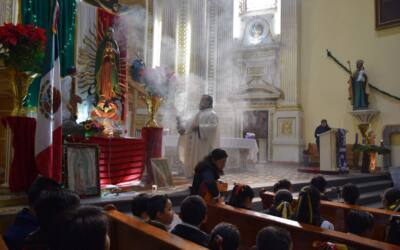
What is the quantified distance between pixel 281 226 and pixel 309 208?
0.35 meters

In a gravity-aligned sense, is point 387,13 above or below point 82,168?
above

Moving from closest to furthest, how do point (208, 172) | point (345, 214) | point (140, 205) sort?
point (140, 205), point (345, 214), point (208, 172)

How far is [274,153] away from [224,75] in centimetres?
350

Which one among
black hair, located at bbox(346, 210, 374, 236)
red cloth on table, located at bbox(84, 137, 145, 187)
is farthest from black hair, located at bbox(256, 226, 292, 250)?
red cloth on table, located at bbox(84, 137, 145, 187)

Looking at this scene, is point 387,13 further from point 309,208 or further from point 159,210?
point 159,210

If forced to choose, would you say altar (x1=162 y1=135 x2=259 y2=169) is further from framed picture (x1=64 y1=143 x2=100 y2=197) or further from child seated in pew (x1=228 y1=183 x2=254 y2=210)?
child seated in pew (x1=228 y1=183 x2=254 y2=210)

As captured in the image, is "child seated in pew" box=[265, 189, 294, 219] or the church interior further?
"child seated in pew" box=[265, 189, 294, 219]

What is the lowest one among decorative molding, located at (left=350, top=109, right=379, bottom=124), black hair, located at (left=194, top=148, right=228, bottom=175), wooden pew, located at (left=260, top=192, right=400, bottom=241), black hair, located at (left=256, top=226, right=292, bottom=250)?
wooden pew, located at (left=260, top=192, right=400, bottom=241)

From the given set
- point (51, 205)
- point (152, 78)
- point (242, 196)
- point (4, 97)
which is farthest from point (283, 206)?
point (4, 97)

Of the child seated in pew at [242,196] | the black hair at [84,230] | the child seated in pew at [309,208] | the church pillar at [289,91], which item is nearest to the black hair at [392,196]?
the child seated in pew at [309,208]

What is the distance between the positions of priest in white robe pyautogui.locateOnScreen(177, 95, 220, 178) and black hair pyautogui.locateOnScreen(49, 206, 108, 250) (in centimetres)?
497

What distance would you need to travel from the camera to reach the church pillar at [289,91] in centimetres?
1292

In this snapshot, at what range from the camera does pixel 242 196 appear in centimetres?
327

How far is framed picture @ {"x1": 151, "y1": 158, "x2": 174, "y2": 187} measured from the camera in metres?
5.85
